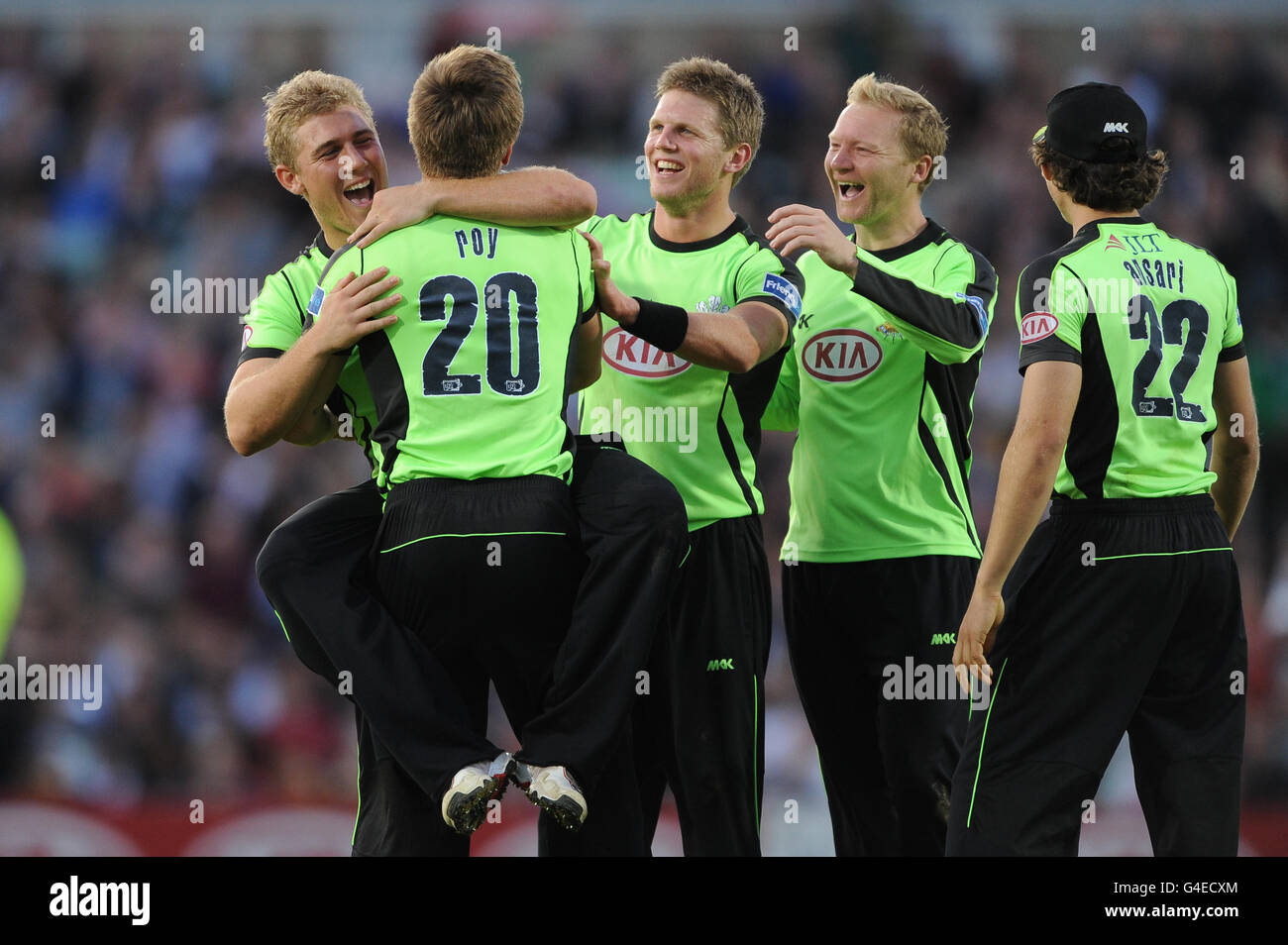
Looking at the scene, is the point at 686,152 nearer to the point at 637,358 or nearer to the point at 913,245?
the point at 637,358

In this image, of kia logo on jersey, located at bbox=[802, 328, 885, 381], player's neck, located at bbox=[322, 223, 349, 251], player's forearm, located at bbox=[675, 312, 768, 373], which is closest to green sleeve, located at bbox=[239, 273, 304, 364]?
player's neck, located at bbox=[322, 223, 349, 251]

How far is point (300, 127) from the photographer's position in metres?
4.87

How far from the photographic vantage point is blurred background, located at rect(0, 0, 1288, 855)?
9.13m

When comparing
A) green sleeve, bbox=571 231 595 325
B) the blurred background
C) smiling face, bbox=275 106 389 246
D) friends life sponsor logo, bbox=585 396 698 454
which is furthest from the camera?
the blurred background

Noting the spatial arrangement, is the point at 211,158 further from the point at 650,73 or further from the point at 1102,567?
the point at 1102,567

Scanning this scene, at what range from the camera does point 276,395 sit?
4176mm

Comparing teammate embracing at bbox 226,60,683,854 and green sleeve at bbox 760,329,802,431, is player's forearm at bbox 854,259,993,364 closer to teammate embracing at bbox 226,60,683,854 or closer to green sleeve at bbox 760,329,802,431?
green sleeve at bbox 760,329,802,431

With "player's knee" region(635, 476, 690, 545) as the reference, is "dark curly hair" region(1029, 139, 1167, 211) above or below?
above

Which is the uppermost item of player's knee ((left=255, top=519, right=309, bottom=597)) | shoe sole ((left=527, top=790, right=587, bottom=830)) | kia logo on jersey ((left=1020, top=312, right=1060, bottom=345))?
kia logo on jersey ((left=1020, top=312, right=1060, bottom=345))

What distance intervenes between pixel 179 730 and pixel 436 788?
5.80m

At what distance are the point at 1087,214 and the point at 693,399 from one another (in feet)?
4.38

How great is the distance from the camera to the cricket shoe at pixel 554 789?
390 cm
